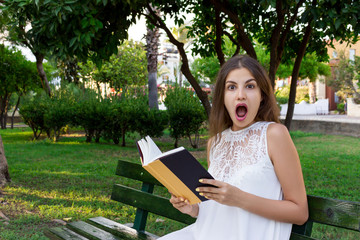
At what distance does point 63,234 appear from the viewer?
2953 mm

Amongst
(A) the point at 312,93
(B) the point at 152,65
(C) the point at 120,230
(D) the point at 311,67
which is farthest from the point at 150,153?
(A) the point at 312,93

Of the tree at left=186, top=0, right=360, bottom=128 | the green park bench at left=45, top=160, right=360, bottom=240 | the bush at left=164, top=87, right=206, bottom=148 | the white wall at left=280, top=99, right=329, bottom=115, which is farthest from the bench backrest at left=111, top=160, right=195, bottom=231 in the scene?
the white wall at left=280, top=99, right=329, bottom=115

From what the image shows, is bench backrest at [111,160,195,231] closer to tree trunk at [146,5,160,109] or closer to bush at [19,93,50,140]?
tree trunk at [146,5,160,109]

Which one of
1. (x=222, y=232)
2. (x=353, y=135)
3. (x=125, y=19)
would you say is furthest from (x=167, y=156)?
(x=353, y=135)

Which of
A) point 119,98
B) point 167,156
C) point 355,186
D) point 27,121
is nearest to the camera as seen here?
point 167,156

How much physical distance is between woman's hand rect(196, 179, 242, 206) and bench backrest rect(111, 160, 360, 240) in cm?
53

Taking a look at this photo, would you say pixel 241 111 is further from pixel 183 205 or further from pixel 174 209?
pixel 174 209

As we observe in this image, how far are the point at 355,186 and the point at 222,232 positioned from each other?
17.6 feet

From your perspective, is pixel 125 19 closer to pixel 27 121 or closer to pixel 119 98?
pixel 119 98

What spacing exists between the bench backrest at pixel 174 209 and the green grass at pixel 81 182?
1248 mm

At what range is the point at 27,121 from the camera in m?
14.9

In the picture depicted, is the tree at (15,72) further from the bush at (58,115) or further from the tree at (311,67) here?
the tree at (311,67)

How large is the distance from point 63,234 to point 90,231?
0.21 m

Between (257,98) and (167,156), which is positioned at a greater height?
(257,98)
